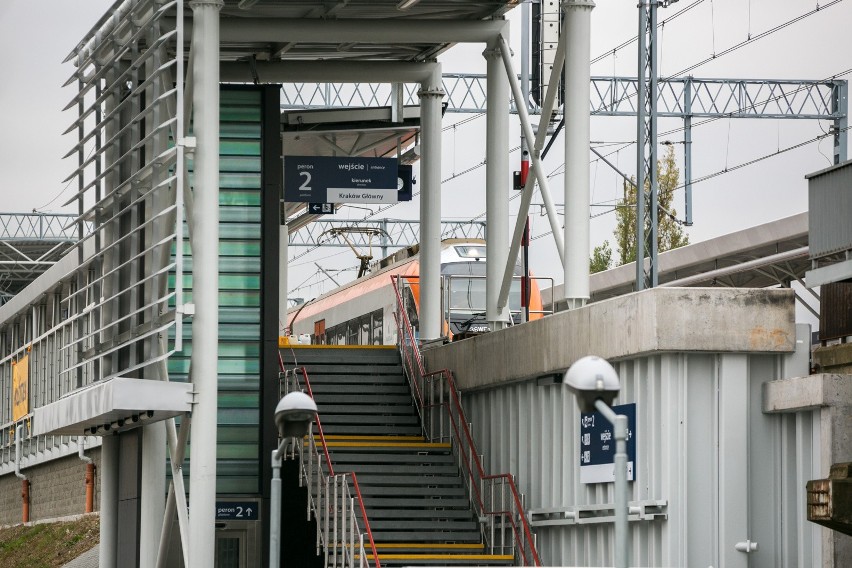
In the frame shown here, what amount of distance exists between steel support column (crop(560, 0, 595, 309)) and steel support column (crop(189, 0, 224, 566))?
4.71 metres

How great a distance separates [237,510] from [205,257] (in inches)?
165

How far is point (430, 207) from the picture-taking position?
28.7 meters

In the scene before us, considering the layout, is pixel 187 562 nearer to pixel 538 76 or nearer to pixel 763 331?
pixel 763 331

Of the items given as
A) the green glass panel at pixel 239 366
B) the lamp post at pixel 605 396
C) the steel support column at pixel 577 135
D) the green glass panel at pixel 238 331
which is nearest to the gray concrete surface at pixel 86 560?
the green glass panel at pixel 239 366

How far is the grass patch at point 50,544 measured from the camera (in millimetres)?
35719

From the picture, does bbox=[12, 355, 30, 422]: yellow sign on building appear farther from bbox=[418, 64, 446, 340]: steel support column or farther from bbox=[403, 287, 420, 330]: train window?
bbox=[418, 64, 446, 340]: steel support column

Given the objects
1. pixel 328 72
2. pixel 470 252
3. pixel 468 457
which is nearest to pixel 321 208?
pixel 328 72

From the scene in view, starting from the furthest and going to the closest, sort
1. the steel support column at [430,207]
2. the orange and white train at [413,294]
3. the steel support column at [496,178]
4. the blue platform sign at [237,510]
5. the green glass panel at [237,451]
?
the orange and white train at [413,294] < the steel support column at [430,207] < the steel support column at [496,178] < the green glass panel at [237,451] < the blue platform sign at [237,510]

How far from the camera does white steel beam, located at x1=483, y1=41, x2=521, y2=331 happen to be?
1027 inches

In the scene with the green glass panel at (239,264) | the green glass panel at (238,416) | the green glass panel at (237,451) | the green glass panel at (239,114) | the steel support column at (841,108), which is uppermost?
the steel support column at (841,108)

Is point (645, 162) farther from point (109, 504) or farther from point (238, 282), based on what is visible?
point (109, 504)

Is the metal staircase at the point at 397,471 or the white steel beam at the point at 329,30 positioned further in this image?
the white steel beam at the point at 329,30

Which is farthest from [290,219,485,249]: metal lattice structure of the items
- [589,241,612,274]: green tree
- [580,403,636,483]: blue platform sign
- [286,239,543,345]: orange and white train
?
[580,403,636,483]: blue platform sign

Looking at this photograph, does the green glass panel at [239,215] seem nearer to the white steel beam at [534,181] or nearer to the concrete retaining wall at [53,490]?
the white steel beam at [534,181]
